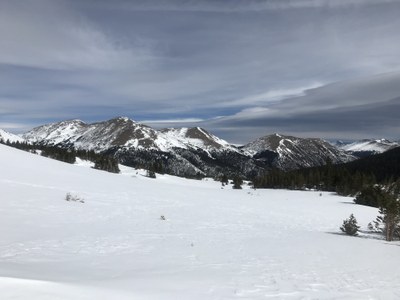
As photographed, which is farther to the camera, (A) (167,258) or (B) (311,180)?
(B) (311,180)

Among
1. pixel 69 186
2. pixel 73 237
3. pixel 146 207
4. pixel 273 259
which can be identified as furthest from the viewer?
pixel 69 186

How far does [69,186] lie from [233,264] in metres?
29.3

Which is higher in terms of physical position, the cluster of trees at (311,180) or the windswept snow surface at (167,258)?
the cluster of trees at (311,180)

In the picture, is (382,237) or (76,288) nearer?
(76,288)

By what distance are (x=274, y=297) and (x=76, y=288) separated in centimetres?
446

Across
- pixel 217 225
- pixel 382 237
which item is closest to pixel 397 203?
pixel 382 237

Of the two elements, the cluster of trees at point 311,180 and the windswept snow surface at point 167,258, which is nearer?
the windswept snow surface at point 167,258

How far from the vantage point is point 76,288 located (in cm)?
738

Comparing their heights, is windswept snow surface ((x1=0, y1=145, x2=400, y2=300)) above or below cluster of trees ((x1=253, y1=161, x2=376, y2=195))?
below

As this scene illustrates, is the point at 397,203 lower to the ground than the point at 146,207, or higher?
higher

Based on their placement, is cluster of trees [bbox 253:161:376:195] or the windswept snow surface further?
cluster of trees [bbox 253:161:376:195]

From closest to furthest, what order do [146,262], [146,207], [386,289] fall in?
[386,289] < [146,262] < [146,207]

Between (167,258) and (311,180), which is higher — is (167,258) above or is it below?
below

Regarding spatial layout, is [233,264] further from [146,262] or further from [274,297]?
[274,297]
